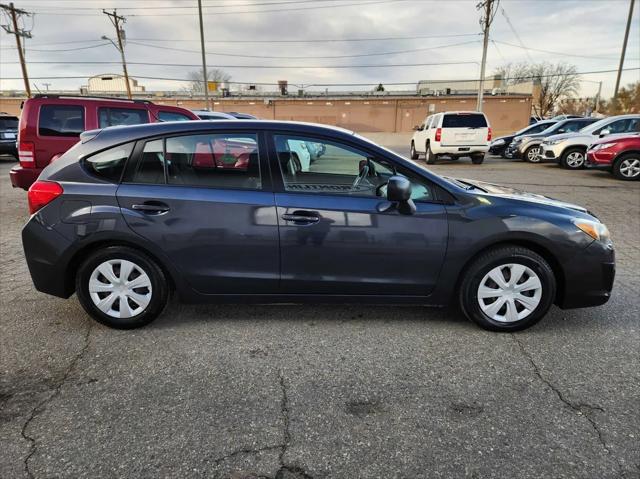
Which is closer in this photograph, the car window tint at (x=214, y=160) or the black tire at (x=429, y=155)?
the car window tint at (x=214, y=160)

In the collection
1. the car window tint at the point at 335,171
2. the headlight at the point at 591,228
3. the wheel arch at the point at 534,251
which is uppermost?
the car window tint at the point at 335,171

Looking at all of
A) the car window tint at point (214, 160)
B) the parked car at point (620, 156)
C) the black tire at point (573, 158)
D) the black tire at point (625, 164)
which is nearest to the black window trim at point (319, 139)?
the car window tint at point (214, 160)

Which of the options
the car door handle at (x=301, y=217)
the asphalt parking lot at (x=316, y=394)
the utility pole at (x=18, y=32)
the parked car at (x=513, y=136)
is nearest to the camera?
the asphalt parking lot at (x=316, y=394)

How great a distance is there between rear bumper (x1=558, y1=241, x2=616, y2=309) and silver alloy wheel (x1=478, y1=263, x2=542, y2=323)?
Answer: 25 centimetres

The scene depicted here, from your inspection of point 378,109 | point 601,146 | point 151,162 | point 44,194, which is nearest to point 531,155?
point 601,146

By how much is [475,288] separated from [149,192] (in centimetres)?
254

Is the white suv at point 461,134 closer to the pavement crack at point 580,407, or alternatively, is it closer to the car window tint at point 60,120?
the car window tint at point 60,120

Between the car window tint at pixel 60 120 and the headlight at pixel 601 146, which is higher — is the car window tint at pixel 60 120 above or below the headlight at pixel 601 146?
above

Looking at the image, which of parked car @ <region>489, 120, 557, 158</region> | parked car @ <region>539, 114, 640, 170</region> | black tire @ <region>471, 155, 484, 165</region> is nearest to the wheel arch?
parked car @ <region>539, 114, 640, 170</region>

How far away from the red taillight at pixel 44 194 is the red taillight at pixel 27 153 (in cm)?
455

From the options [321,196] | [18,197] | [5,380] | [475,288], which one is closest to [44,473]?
[5,380]

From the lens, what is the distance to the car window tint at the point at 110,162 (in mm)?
3357

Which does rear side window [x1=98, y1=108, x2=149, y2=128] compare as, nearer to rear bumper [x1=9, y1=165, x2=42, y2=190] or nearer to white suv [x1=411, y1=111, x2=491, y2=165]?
rear bumper [x1=9, y1=165, x2=42, y2=190]

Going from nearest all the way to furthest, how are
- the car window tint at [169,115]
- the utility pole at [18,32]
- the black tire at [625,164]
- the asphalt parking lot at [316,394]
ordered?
the asphalt parking lot at [316,394] < the car window tint at [169,115] < the black tire at [625,164] < the utility pole at [18,32]
